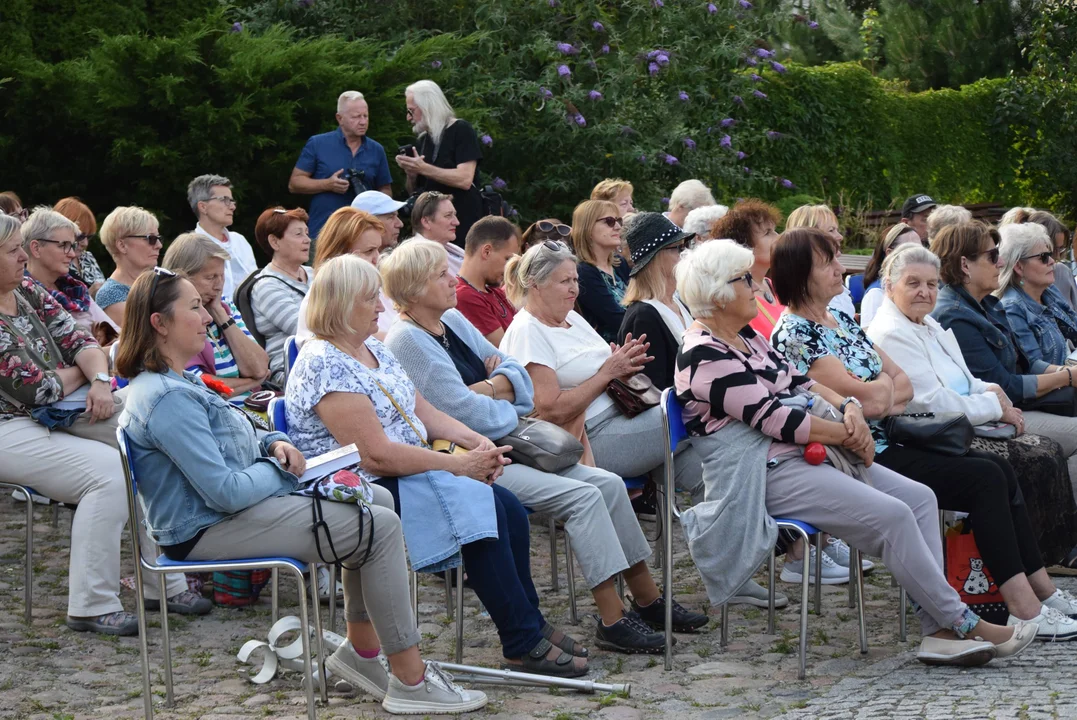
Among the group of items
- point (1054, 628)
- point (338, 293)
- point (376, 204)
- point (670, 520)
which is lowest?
point (1054, 628)

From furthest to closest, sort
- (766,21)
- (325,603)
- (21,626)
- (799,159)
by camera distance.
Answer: (799,159) < (766,21) < (325,603) < (21,626)

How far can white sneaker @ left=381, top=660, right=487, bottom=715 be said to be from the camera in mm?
4531

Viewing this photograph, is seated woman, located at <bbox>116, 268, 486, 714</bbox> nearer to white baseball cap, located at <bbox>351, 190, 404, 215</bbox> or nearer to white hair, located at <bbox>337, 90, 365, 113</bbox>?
white baseball cap, located at <bbox>351, 190, 404, 215</bbox>

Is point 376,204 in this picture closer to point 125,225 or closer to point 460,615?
point 125,225

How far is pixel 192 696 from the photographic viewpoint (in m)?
4.75

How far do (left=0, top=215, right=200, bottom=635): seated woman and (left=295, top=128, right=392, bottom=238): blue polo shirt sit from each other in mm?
3553

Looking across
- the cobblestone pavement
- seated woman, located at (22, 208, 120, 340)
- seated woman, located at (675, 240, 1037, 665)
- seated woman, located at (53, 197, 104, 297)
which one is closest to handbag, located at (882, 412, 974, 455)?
seated woman, located at (675, 240, 1037, 665)

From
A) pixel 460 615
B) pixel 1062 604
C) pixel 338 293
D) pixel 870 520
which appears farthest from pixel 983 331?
pixel 338 293

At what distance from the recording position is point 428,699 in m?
4.55

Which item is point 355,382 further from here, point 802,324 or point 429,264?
point 802,324

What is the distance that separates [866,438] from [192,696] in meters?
2.65

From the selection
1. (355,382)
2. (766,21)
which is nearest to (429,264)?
(355,382)

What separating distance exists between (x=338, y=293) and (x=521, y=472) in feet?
3.49

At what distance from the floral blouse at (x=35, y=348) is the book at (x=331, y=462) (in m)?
1.57
